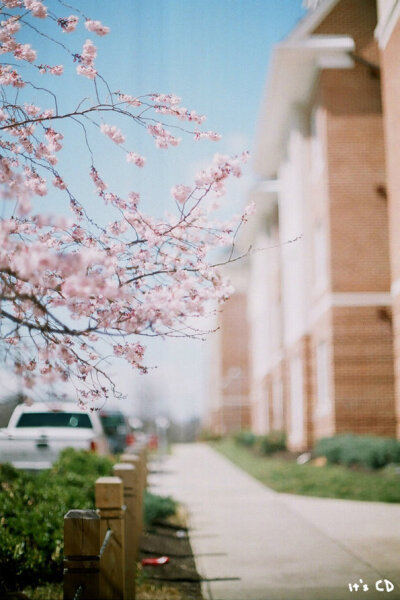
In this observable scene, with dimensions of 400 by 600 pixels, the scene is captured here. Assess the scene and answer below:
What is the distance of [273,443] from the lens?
76.9 feet

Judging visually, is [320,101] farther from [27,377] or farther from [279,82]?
[27,377]

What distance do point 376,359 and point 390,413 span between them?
1321 millimetres

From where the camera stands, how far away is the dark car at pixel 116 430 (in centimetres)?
1950

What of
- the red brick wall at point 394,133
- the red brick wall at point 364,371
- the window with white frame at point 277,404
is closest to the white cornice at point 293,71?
the red brick wall at point 394,133

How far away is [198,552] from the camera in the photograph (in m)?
8.10

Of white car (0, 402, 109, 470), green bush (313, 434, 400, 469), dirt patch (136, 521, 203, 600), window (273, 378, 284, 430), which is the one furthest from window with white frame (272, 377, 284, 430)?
dirt patch (136, 521, 203, 600)

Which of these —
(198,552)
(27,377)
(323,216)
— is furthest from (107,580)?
(323,216)

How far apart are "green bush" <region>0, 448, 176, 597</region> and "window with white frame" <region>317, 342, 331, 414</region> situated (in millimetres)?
11291

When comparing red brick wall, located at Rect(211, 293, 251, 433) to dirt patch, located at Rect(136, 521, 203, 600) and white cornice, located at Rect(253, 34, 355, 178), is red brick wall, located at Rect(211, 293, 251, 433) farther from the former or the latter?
dirt patch, located at Rect(136, 521, 203, 600)

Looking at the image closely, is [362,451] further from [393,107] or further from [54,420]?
[393,107]

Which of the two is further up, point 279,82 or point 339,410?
point 279,82

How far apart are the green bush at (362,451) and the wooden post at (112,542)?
10.4 metres

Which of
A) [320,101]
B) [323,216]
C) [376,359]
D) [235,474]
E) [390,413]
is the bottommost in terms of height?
[235,474]

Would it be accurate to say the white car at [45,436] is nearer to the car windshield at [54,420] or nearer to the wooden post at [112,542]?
the car windshield at [54,420]
